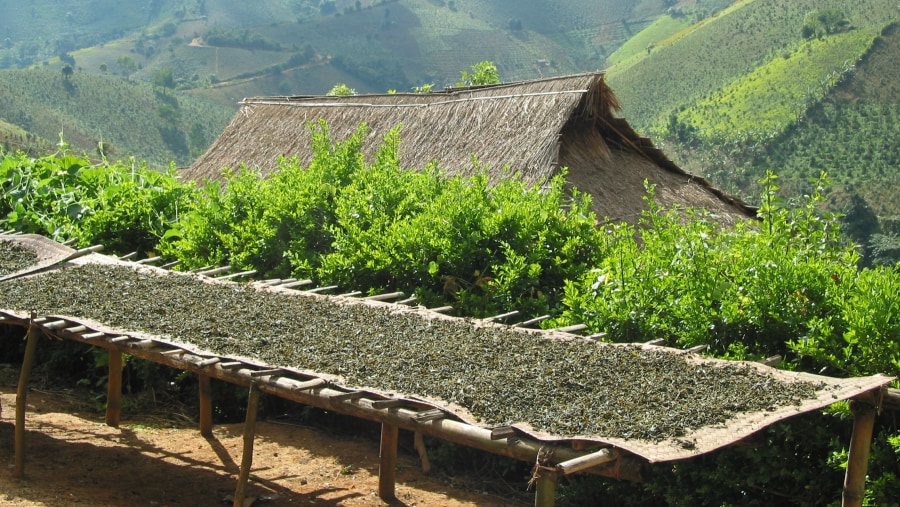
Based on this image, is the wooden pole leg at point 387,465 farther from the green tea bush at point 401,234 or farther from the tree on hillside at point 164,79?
the tree on hillside at point 164,79

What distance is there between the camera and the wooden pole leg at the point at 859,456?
11.1ft

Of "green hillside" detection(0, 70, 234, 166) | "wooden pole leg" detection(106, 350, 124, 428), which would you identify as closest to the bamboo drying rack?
"wooden pole leg" detection(106, 350, 124, 428)

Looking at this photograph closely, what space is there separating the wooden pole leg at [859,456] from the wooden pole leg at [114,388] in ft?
14.0

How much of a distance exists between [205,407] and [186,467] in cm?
42

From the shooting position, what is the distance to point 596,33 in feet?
219

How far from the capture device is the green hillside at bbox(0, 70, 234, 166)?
37969mm

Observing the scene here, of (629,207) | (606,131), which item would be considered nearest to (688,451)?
(629,207)

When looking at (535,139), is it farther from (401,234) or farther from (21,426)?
(21,426)

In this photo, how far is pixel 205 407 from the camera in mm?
6008

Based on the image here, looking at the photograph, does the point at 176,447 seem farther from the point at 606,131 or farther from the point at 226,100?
the point at 226,100

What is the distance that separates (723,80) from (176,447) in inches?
1375

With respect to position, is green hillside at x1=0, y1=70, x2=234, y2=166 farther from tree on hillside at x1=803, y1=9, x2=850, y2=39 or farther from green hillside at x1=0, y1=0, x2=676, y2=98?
tree on hillside at x1=803, y1=9, x2=850, y2=39

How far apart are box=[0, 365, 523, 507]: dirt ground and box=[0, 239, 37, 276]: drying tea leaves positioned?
3.40 feet

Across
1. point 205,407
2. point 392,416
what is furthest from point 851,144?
point 392,416
